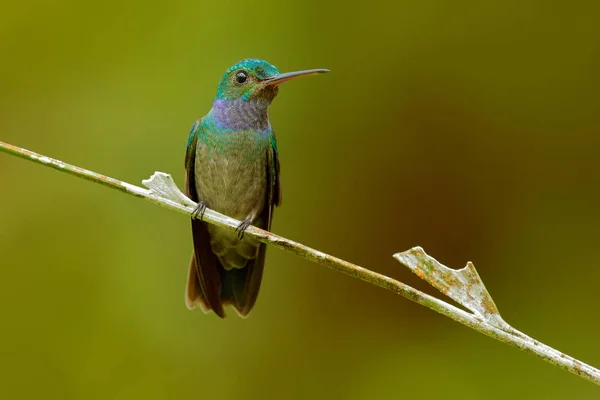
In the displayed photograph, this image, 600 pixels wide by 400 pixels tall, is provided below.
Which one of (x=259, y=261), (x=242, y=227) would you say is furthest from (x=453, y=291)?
(x=259, y=261)

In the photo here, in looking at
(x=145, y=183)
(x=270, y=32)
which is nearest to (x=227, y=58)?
(x=270, y=32)

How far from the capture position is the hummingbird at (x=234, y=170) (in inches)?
106

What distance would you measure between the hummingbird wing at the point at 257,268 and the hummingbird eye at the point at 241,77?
0.87 ft

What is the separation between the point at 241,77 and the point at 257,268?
787 mm

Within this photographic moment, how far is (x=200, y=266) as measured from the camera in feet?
8.96

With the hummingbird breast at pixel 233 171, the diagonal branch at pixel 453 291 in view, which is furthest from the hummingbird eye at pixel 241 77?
the diagonal branch at pixel 453 291

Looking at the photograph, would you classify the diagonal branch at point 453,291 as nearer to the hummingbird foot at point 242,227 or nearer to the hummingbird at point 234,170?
the hummingbird foot at point 242,227

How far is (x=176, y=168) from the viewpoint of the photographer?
3691mm

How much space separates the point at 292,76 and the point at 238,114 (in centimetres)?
40

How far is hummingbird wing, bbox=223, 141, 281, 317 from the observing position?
9.29 ft

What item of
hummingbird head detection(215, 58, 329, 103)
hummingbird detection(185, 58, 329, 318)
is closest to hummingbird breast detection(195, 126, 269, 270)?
hummingbird detection(185, 58, 329, 318)

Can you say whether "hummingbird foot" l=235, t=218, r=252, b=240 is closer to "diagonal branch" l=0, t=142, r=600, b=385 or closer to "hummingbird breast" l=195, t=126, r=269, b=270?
"hummingbird breast" l=195, t=126, r=269, b=270

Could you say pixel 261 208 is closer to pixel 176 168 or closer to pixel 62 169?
pixel 176 168

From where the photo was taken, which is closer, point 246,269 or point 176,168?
point 246,269
